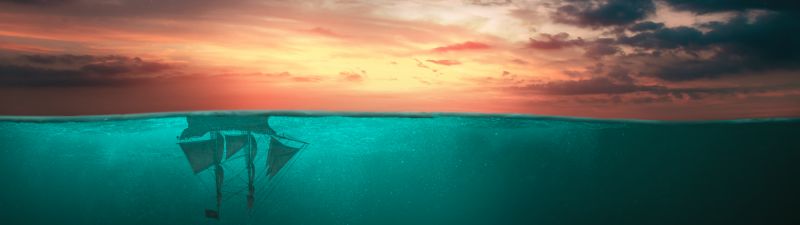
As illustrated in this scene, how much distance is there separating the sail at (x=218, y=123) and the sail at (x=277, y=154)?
0.87 m

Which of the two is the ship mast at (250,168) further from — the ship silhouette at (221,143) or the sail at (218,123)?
the sail at (218,123)

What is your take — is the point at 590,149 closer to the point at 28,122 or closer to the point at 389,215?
the point at 28,122

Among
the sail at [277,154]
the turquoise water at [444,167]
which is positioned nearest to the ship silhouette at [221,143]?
the sail at [277,154]

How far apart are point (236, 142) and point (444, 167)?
30.3 meters

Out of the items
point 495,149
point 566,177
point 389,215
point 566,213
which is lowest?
point 389,215

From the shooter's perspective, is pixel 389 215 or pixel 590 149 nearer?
pixel 590 149

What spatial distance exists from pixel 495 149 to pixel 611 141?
21.8 ft

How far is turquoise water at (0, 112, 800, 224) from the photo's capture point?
753 inches

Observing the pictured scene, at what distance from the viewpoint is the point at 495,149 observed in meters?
28.7

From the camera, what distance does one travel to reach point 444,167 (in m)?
44.6

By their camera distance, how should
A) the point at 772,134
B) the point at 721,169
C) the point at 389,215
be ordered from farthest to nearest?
the point at 389,215 → the point at 721,169 → the point at 772,134

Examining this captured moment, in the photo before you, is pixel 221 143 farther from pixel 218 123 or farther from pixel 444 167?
pixel 444 167

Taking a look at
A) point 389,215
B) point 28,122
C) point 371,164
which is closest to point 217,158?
point 28,122

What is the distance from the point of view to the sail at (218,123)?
47.7ft
